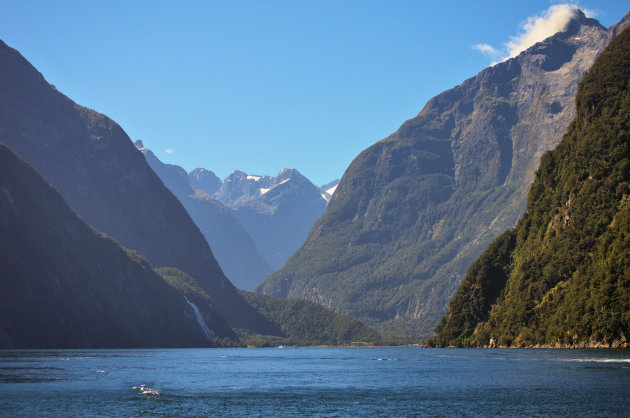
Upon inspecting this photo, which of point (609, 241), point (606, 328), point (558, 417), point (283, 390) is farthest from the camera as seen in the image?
point (609, 241)

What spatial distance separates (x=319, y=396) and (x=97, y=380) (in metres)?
47.0

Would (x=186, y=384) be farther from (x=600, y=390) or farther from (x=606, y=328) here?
(x=606, y=328)

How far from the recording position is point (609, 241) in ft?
652

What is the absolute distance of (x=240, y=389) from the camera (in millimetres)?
109375

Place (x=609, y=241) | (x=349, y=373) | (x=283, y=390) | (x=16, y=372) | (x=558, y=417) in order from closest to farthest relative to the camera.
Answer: (x=558, y=417) → (x=283, y=390) → (x=16, y=372) → (x=349, y=373) → (x=609, y=241)

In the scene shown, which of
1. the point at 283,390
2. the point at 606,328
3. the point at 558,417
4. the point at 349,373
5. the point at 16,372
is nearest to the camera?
the point at 558,417

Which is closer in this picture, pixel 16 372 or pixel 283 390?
pixel 283 390

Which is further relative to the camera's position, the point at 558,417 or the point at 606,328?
the point at 606,328

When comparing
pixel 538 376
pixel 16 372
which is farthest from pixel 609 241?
pixel 16 372

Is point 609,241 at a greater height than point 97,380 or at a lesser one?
greater

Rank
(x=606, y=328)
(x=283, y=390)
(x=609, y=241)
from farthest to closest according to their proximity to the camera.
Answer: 1. (x=609, y=241)
2. (x=606, y=328)
3. (x=283, y=390)

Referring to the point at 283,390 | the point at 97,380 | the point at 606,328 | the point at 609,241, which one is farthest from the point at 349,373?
the point at 609,241

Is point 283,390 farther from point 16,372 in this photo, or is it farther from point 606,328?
point 606,328

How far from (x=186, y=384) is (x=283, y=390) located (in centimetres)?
1974
